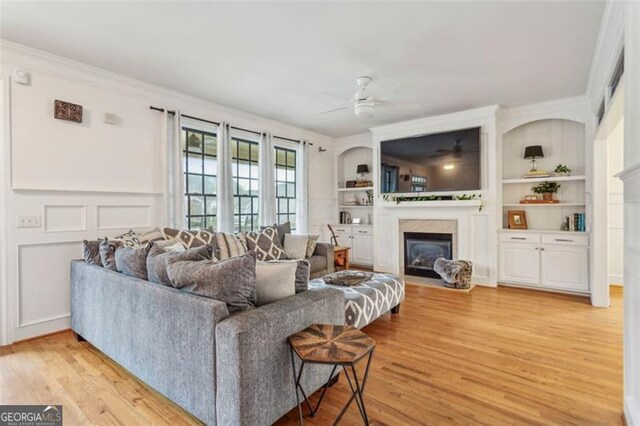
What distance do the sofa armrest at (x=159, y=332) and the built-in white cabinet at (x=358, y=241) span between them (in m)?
4.72

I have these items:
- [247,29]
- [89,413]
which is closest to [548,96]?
[247,29]

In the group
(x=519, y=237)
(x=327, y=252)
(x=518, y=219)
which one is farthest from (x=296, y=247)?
(x=518, y=219)

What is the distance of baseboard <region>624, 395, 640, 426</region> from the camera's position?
157cm

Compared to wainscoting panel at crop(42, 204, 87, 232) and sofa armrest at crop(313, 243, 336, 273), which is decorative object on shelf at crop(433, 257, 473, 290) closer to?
sofa armrest at crop(313, 243, 336, 273)

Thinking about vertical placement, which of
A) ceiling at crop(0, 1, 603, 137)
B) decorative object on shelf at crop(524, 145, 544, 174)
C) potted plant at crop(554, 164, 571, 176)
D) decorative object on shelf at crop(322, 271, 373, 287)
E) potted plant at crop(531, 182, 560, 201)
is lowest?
decorative object on shelf at crop(322, 271, 373, 287)

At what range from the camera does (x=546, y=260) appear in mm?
4531

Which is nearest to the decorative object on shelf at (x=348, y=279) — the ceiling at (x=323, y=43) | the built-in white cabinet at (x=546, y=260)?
the ceiling at (x=323, y=43)

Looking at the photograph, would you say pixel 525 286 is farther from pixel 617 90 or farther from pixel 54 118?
pixel 54 118

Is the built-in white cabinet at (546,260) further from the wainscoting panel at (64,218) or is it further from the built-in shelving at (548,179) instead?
the wainscoting panel at (64,218)

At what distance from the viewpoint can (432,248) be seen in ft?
17.9

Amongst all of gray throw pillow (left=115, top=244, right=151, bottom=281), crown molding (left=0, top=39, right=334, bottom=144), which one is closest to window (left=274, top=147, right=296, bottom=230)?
crown molding (left=0, top=39, right=334, bottom=144)

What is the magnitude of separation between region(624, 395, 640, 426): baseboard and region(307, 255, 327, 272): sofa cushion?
323 centimetres

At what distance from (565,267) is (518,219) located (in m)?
0.93

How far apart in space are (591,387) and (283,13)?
346 centimetres
